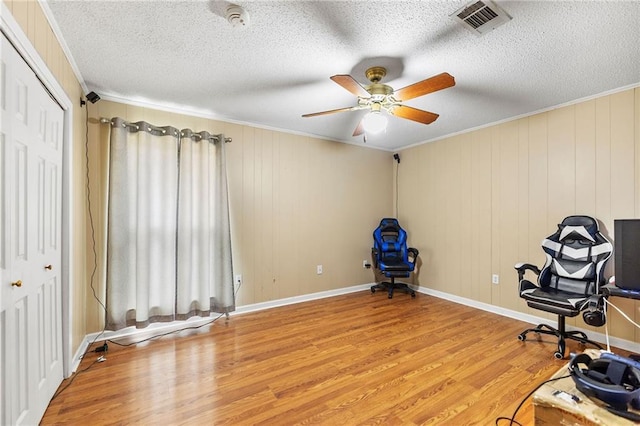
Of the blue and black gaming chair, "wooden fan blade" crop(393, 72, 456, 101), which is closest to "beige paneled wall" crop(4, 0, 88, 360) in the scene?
"wooden fan blade" crop(393, 72, 456, 101)

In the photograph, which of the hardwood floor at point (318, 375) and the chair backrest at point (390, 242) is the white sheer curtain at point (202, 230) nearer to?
the hardwood floor at point (318, 375)

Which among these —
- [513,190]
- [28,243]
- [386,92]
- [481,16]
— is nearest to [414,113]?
[386,92]

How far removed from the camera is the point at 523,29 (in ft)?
6.10

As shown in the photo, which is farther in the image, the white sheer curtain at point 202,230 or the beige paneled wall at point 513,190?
the white sheer curtain at point 202,230

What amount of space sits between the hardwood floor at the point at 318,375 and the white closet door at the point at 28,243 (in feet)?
1.33

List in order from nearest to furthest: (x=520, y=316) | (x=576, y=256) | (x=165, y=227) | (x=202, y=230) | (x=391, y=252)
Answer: (x=576, y=256) < (x=165, y=227) < (x=202, y=230) < (x=520, y=316) < (x=391, y=252)

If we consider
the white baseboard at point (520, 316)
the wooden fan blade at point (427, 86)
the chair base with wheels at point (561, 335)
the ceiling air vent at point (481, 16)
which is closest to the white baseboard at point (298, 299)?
the white baseboard at point (520, 316)

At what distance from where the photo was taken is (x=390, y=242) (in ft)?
15.3

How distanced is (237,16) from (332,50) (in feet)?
2.31

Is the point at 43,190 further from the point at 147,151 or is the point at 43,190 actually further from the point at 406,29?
the point at 406,29

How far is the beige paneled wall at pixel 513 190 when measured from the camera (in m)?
2.73

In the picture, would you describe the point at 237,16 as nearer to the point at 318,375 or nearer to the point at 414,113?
the point at 414,113

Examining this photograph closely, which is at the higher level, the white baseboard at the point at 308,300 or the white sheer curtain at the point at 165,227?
the white sheer curtain at the point at 165,227

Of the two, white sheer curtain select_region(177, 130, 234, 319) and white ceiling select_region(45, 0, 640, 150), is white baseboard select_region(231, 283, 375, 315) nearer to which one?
white sheer curtain select_region(177, 130, 234, 319)
